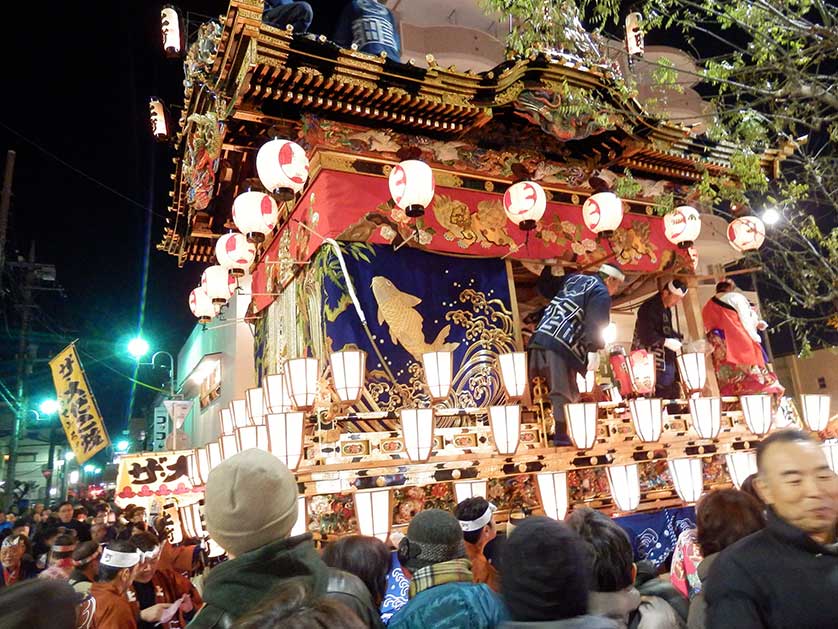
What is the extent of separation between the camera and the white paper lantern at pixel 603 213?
9188mm

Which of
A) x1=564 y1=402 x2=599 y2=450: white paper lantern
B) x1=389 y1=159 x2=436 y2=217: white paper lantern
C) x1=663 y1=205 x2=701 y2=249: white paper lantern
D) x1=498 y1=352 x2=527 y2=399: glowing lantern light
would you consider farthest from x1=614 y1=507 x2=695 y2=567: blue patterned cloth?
x1=389 y1=159 x2=436 y2=217: white paper lantern

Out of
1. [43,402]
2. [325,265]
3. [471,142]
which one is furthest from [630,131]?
[43,402]

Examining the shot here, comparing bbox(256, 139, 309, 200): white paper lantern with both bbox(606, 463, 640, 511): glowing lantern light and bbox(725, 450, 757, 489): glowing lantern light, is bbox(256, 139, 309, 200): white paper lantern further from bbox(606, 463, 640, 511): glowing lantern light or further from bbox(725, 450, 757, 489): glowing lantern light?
bbox(725, 450, 757, 489): glowing lantern light

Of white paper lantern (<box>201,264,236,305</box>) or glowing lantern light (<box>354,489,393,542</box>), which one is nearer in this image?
glowing lantern light (<box>354,489,393,542</box>)

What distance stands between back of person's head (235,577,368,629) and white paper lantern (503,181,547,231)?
766cm

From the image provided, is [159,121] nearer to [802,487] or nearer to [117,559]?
[117,559]

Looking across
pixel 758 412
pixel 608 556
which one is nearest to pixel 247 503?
pixel 608 556

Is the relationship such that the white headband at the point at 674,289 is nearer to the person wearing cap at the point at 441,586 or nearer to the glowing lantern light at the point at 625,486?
the glowing lantern light at the point at 625,486

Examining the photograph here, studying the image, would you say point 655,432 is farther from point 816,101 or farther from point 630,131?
point 630,131

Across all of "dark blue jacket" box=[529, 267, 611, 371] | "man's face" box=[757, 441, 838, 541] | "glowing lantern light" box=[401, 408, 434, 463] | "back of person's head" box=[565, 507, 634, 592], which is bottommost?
"back of person's head" box=[565, 507, 634, 592]

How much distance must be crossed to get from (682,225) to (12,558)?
10.6 meters

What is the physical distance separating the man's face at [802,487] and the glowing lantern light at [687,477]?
6.00 metres

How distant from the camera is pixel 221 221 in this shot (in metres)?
12.5

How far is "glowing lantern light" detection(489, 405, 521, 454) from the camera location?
7047 millimetres
